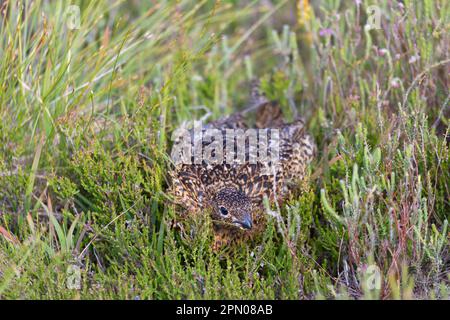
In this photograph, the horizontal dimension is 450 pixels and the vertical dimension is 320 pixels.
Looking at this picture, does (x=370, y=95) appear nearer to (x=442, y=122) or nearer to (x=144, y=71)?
(x=442, y=122)

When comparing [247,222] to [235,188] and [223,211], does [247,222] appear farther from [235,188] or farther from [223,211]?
[235,188]

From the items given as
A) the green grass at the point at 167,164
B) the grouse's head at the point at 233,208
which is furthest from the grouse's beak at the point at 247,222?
Result: the green grass at the point at 167,164

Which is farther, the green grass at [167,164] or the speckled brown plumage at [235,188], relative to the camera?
the speckled brown plumage at [235,188]

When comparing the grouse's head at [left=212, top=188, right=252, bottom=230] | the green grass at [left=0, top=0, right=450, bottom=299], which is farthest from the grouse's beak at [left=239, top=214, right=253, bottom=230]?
the green grass at [left=0, top=0, right=450, bottom=299]

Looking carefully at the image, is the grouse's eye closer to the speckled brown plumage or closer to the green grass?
the speckled brown plumage

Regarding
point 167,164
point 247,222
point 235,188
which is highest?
point 167,164

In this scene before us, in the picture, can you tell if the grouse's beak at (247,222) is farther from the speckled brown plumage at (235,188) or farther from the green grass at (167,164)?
the green grass at (167,164)

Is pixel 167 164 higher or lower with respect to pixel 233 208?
higher

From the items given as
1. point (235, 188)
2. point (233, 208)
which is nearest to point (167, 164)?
point (235, 188)
